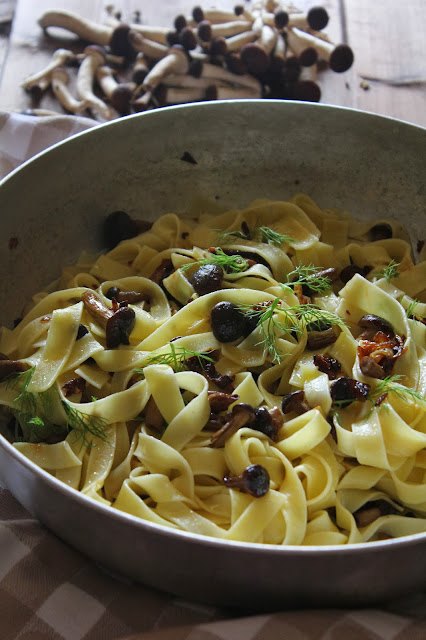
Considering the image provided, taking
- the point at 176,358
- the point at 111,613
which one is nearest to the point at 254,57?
the point at 176,358

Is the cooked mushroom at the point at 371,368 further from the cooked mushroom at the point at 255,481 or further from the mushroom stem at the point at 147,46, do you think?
the mushroom stem at the point at 147,46

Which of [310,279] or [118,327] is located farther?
[310,279]

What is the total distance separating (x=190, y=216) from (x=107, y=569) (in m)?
2.19

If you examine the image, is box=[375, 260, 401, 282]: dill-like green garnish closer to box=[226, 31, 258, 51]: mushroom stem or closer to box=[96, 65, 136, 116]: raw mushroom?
box=[96, 65, 136, 116]: raw mushroom

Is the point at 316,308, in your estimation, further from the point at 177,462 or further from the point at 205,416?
the point at 177,462

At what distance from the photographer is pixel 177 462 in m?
3.01

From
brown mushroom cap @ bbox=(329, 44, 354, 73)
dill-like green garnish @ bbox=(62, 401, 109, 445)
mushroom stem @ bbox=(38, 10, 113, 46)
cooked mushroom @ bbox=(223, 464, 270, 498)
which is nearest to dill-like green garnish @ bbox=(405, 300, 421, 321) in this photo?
cooked mushroom @ bbox=(223, 464, 270, 498)

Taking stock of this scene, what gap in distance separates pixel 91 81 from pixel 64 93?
0.25 m

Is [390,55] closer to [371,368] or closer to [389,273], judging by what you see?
[389,273]

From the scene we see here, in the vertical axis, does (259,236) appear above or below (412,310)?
above

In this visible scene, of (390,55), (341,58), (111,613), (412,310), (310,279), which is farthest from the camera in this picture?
(390,55)

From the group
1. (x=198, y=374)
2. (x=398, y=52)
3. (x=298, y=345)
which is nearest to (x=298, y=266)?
(x=298, y=345)

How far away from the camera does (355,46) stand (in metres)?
6.12

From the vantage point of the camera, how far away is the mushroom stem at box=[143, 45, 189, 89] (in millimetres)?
5371
